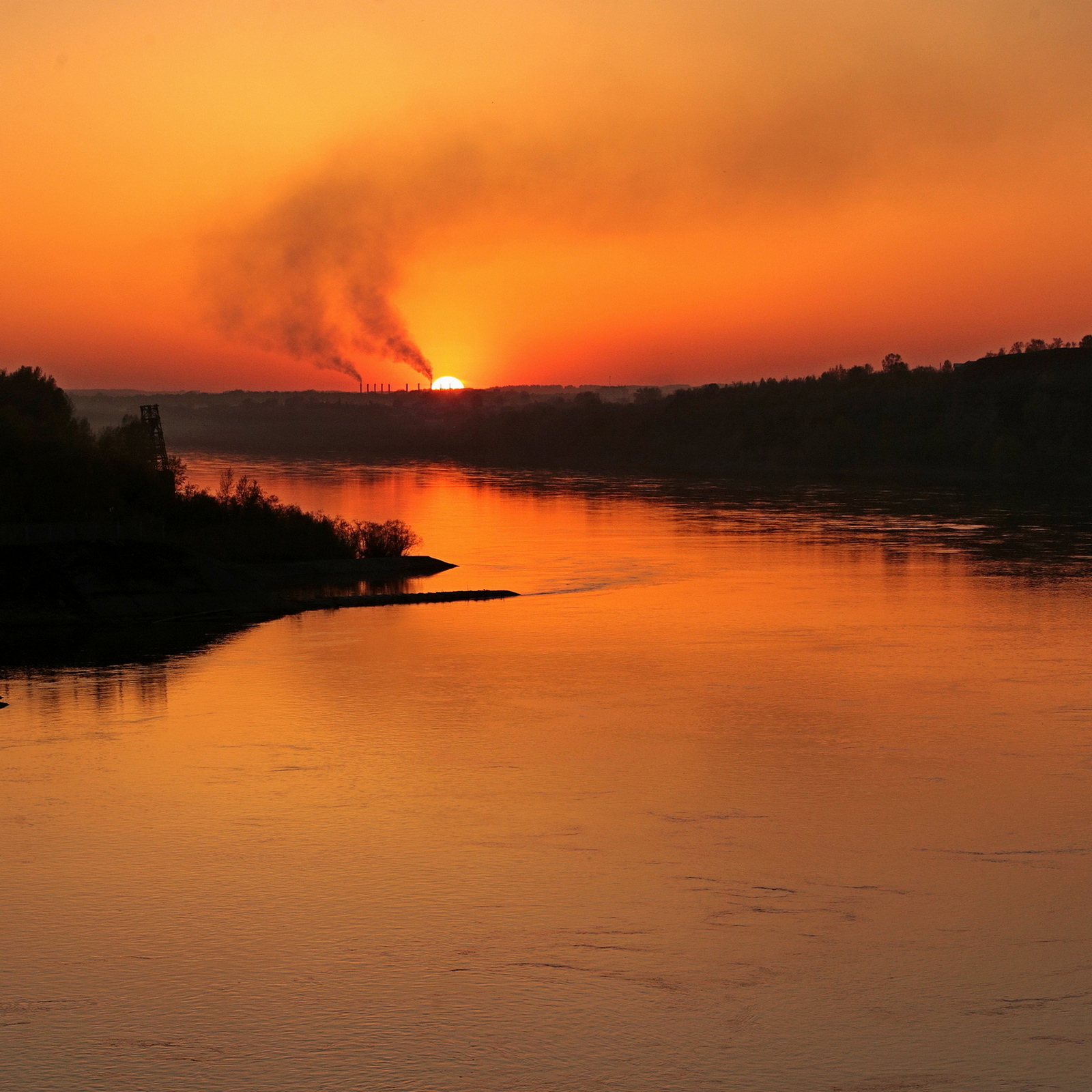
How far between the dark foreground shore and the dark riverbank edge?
0.08ft

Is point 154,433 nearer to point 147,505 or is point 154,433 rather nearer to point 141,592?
point 147,505

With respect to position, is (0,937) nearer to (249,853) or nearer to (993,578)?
(249,853)

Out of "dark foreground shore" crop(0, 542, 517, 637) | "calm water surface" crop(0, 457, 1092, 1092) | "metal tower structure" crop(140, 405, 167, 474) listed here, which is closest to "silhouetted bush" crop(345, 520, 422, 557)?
"dark foreground shore" crop(0, 542, 517, 637)

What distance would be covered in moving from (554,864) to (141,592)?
2426cm

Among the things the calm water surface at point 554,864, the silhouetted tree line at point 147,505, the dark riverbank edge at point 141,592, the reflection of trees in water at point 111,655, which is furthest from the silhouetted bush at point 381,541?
the calm water surface at point 554,864

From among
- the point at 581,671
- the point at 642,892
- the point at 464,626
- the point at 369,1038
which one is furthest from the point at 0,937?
the point at 464,626

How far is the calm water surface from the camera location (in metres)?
12.2

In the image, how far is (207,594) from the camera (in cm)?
3994

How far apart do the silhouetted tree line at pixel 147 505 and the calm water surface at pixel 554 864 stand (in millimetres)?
12300

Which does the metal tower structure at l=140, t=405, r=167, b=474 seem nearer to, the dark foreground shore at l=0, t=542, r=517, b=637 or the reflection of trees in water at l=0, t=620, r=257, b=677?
the dark foreground shore at l=0, t=542, r=517, b=637

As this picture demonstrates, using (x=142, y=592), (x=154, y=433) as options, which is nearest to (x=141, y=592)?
(x=142, y=592)

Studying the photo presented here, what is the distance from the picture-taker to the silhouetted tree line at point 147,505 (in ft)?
147

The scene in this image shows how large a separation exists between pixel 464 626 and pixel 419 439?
6187 inches

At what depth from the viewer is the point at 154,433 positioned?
187ft
